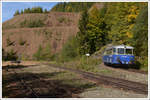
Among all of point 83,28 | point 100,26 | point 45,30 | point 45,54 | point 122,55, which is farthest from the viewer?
point 45,54

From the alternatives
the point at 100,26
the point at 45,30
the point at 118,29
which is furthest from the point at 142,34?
the point at 45,30

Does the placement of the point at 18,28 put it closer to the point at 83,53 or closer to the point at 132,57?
the point at 83,53

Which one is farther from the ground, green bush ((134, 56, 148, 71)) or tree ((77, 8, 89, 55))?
tree ((77, 8, 89, 55))

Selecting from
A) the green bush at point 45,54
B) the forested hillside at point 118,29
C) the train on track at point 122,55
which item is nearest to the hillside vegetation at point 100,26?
the forested hillside at point 118,29

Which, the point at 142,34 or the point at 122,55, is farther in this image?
the point at 142,34

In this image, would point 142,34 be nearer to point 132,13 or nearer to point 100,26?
point 100,26

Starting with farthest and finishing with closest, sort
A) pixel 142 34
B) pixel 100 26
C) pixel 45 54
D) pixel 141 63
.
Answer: pixel 45 54 < pixel 100 26 < pixel 141 63 < pixel 142 34

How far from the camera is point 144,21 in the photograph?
21516 mm

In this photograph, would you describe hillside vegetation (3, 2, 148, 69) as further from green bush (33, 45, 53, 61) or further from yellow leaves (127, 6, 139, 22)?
green bush (33, 45, 53, 61)

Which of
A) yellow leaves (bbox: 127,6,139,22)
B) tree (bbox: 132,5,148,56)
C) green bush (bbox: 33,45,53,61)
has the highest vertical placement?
yellow leaves (bbox: 127,6,139,22)

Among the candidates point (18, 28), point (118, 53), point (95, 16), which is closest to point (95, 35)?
point (95, 16)

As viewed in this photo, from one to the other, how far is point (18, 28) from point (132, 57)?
76996 millimetres

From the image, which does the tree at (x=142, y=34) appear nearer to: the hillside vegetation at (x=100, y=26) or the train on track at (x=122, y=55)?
the hillside vegetation at (x=100, y=26)

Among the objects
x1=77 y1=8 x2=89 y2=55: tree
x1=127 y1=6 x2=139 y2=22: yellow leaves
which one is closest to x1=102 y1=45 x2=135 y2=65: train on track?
x1=77 y1=8 x2=89 y2=55: tree
